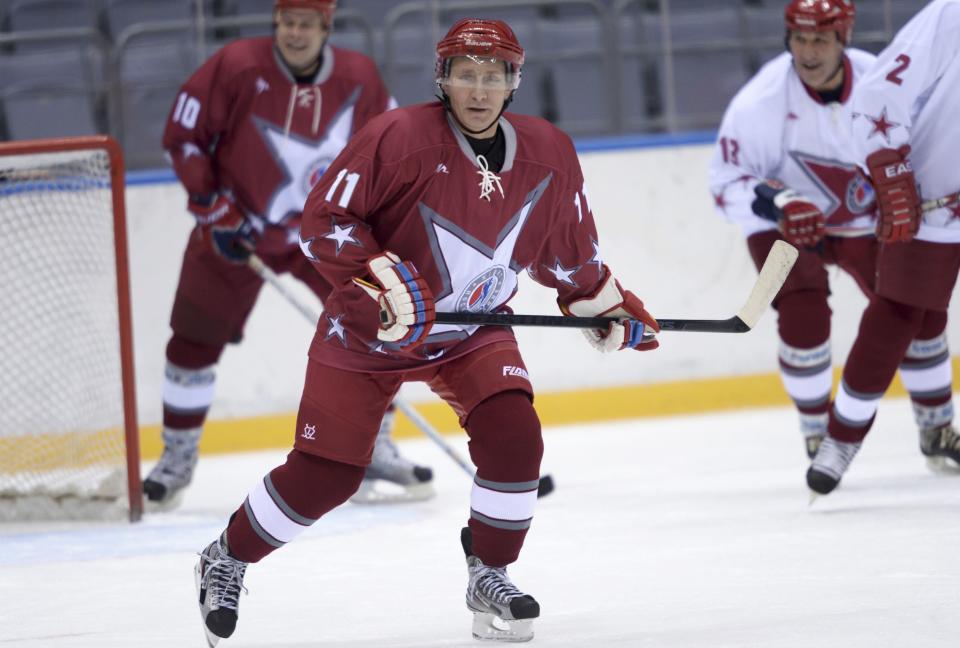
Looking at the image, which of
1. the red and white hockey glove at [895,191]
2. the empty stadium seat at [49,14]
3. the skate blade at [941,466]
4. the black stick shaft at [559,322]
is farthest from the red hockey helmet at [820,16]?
the empty stadium seat at [49,14]

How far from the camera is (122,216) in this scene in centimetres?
376

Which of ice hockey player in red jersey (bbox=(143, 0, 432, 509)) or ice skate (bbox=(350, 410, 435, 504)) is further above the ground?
ice hockey player in red jersey (bbox=(143, 0, 432, 509))

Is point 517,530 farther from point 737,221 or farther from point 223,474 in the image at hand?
point 223,474

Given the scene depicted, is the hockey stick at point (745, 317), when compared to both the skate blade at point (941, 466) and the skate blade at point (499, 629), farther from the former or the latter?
the skate blade at point (941, 466)

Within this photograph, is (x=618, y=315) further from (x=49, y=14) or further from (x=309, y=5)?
(x=49, y=14)

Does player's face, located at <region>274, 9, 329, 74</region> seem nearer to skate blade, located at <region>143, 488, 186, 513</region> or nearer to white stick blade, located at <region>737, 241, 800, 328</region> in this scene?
Answer: skate blade, located at <region>143, 488, 186, 513</region>

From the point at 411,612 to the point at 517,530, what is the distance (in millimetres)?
329

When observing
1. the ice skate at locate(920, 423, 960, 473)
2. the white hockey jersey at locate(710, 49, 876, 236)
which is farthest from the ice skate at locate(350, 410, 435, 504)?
the ice skate at locate(920, 423, 960, 473)

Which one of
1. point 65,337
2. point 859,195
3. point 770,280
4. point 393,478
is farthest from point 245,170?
point 770,280

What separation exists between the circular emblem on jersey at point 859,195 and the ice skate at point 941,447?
1.95ft

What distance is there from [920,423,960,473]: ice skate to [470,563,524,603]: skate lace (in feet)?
5.90

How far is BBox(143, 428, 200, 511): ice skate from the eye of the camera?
393cm

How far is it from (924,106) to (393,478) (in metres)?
1.69

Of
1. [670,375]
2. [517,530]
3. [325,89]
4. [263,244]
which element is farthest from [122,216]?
[670,375]
